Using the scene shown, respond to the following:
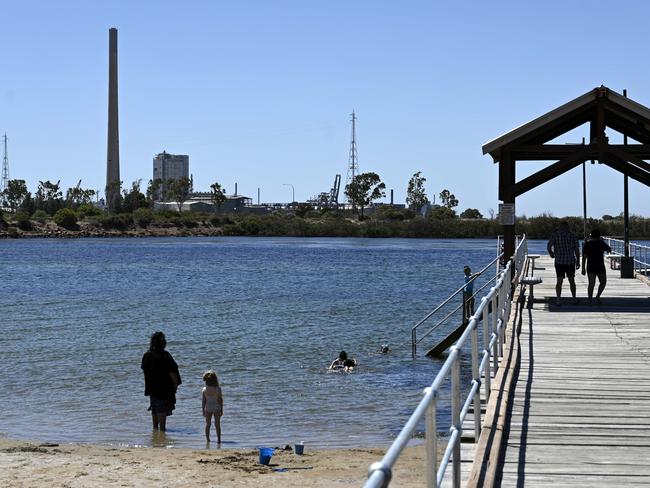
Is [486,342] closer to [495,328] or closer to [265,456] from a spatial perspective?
[495,328]

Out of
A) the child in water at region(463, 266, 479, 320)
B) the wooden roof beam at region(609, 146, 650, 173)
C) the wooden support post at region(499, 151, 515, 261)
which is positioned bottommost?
the child in water at region(463, 266, 479, 320)

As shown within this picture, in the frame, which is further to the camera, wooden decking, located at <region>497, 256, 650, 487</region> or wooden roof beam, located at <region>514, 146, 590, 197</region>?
wooden roof beam, located at <region>514, 146, 590, 197</region>

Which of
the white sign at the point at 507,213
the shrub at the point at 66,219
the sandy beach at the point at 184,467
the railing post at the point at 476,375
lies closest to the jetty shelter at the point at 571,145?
the white sign at the point at 507,213

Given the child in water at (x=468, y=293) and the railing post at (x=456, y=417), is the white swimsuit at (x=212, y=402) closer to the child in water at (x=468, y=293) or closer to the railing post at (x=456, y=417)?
the child in water at (x=468, y=293)

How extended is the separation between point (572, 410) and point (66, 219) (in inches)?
7575

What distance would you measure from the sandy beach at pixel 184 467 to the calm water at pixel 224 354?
120 centimetres

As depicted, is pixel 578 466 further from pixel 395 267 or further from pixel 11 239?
pixel 11 239

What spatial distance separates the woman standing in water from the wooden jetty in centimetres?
497

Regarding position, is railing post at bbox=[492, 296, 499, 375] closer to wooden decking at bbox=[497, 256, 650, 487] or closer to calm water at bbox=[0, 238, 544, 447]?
wooden decking at bbox=[497, 256, 650, 487]

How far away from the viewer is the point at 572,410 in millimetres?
10211

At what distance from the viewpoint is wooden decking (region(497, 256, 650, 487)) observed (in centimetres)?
796

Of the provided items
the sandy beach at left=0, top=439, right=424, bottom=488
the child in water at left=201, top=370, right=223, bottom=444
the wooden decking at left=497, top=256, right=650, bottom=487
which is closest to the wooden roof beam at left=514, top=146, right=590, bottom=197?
the wooden decking at left=497, top=256, right=650, bottom=487

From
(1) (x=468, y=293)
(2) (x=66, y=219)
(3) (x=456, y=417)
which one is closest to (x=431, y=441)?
(3) (x=456, y=417)

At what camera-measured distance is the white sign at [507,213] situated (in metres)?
21.6
